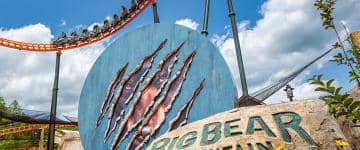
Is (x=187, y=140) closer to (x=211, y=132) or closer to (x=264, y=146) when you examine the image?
(x=211, y=132)

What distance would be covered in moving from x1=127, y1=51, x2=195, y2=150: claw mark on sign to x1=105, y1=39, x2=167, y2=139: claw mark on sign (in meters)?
0.56

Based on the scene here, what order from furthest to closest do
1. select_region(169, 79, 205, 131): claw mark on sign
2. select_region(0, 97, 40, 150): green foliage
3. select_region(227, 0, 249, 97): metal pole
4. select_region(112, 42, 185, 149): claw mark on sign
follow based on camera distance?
select_region(0, 97, 40, 150): green foliage, select_region(227, 0, 249, 97): metal pole, select_region(112, 42, 185, 149): claw mark on sign, select_region(169, 79, 205, 131): claw mark on sign

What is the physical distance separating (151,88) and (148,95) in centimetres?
15

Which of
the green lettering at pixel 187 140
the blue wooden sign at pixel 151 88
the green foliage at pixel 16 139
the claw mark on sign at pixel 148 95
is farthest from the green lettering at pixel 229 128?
the green foliage at pixel 16 139

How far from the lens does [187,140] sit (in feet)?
11.4

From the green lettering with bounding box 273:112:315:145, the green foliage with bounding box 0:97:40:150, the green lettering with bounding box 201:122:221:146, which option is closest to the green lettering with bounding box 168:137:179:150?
the green lettering with bounding box 201:122:221:146

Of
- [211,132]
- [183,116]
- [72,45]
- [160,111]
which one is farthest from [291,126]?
[72,45]

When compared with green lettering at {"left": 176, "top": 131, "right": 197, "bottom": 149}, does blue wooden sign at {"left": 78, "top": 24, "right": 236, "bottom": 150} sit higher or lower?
higher

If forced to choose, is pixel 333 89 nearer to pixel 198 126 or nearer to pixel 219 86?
pixel 198 126

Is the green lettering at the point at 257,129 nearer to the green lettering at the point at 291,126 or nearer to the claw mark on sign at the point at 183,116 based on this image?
the green lettering at the point at 291,126

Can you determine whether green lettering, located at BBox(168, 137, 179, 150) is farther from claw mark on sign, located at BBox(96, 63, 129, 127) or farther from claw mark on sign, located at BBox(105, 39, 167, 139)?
claw mark on sign, located at BBox(96, 63, 129, 127)

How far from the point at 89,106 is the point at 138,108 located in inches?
43.4

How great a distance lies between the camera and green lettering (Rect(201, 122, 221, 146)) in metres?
3.29

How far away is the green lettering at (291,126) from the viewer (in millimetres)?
2990
